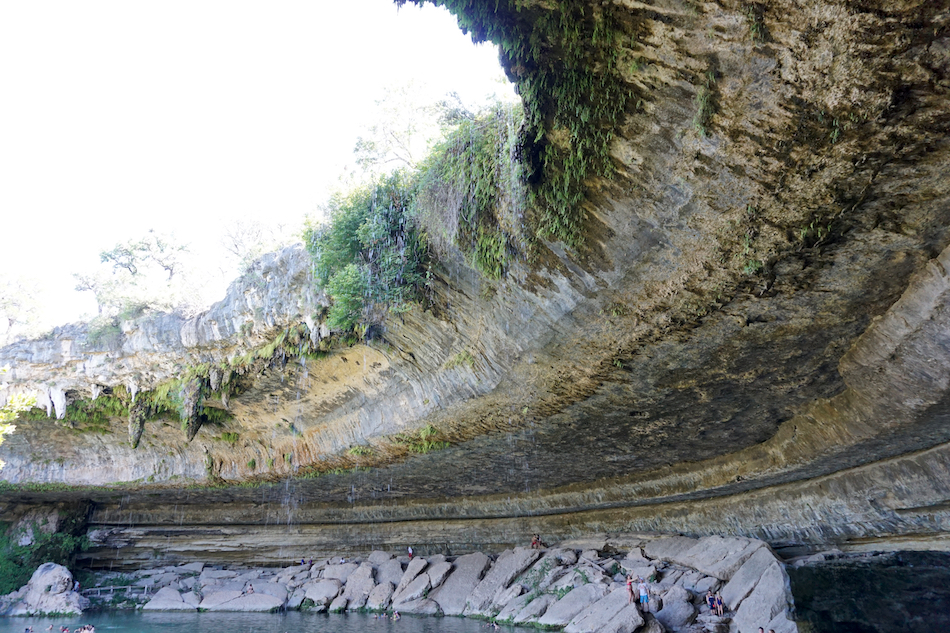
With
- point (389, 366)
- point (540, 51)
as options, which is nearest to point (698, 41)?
point (540, 51)

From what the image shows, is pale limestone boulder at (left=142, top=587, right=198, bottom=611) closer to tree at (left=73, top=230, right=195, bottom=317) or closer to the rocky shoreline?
the rocky shoreline

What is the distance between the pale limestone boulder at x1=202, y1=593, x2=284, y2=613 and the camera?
18.3 metres

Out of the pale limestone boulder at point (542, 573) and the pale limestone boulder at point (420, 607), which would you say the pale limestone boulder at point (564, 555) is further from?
the pale limestone boulder at point (420, 607)

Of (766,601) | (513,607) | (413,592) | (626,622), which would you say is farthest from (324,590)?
(766,601)

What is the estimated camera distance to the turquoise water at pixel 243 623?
1405 cm

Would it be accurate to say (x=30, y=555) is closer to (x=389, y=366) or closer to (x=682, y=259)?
(x=389, y=366)

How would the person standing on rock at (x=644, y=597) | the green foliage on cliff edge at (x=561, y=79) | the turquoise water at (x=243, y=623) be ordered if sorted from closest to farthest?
the green foliage on cliff edge at (x=561, y=79)
the person standing on rock at (x=644, y=597)
the turquoise water at (x=243, y=623)

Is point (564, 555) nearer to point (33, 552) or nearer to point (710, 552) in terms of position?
point (710, 552)

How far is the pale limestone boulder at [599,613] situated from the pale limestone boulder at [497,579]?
343 centimetres

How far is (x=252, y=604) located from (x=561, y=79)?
64.8 ft

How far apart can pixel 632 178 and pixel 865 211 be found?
211cm

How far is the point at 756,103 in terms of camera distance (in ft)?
14.5

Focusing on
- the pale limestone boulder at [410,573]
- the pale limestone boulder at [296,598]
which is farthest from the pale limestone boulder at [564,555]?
the pale limestone boulder at [296,598]

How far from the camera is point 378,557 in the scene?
19.7 meters
